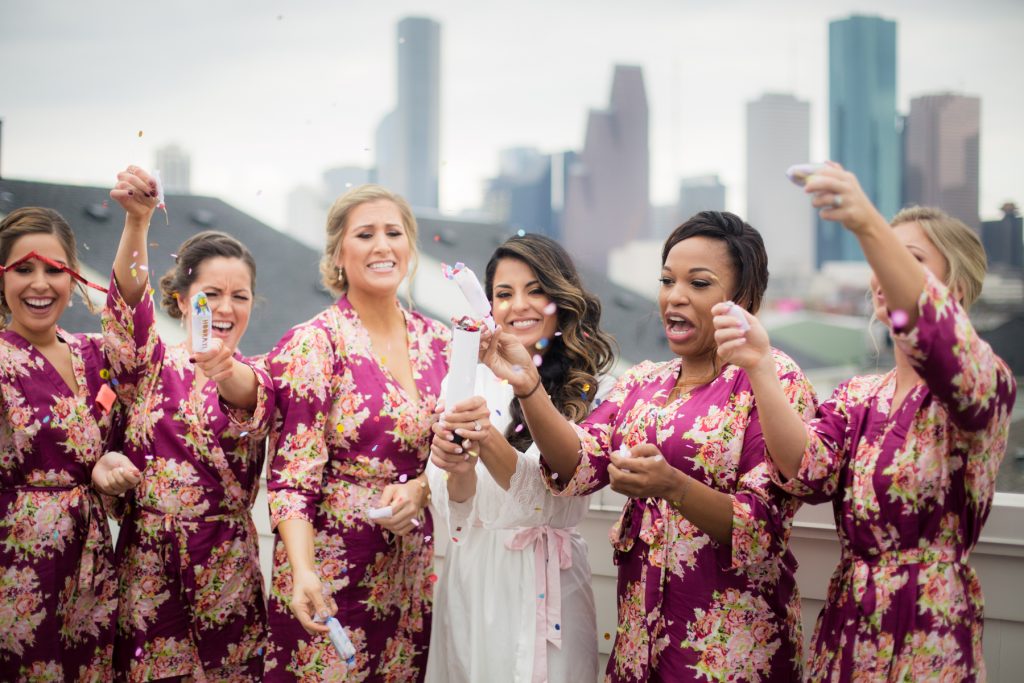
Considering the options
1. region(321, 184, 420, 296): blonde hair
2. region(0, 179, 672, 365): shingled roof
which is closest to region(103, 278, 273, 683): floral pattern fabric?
region(321, 184, 420, 296): blonde hair

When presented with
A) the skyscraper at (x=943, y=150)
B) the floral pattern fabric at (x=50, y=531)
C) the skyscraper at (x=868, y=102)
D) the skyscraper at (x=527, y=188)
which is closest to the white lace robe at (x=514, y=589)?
the floral pattern fabric at (x=50, y=531)

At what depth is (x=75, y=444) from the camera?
226 centimetres

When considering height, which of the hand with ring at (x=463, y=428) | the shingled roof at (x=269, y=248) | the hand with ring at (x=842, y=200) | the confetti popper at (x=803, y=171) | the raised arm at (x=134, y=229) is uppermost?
the shingled roof at (x=269, y=248)

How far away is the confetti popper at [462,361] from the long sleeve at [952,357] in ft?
2.39

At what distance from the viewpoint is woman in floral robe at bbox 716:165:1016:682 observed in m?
1.43

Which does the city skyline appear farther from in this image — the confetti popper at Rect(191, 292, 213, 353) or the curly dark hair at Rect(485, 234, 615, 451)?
the confetti popper at Rect(191, 292, 213, 353)

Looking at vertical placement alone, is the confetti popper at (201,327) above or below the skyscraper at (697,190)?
below

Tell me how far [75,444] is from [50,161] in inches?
174

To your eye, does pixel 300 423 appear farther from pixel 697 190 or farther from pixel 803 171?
pixel 697 190

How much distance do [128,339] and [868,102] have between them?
1600 cm

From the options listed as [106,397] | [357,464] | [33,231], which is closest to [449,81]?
[33,231]

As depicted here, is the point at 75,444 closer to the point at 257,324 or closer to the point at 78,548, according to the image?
the point at 78,548

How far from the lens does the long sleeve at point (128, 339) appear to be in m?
2.21

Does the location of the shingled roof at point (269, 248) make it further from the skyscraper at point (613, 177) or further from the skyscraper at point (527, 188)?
the skyscraper at point (613, 177)
